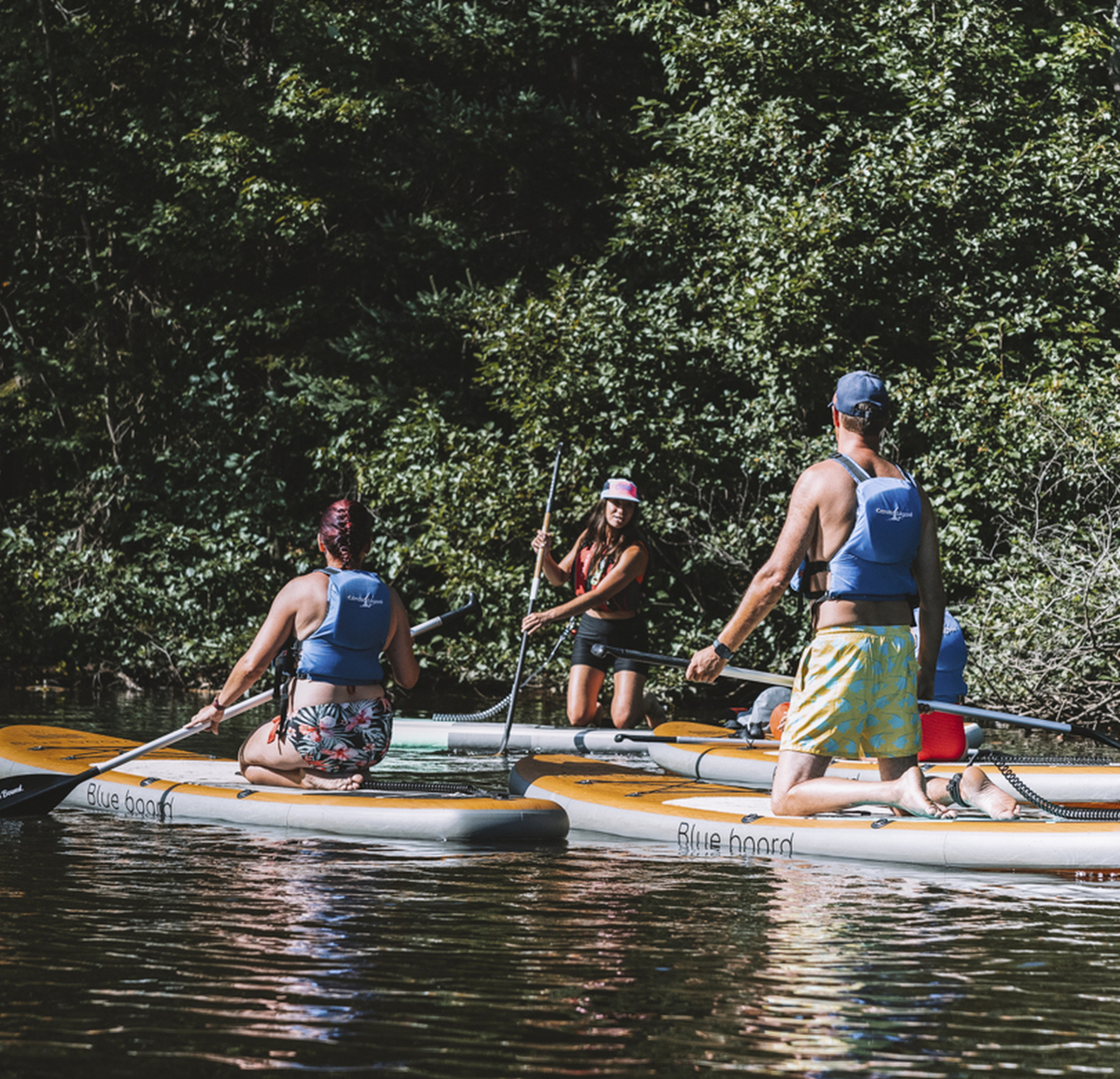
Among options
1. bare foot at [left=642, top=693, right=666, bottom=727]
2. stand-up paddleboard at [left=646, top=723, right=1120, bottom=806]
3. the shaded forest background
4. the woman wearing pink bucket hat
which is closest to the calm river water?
stand-up paddleboard at [left=646, top=723, right=1120, bottom=806]

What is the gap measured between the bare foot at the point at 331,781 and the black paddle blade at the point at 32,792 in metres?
1.05

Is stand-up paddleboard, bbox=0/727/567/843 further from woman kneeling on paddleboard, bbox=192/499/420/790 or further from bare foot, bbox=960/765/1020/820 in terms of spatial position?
bare foot, bbox=960/765/1020/820

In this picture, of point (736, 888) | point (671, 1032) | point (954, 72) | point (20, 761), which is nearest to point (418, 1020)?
point (671, 1032)

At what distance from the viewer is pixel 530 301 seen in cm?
1478

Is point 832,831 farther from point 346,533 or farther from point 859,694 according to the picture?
point 346,533

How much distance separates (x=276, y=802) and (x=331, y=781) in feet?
0.95

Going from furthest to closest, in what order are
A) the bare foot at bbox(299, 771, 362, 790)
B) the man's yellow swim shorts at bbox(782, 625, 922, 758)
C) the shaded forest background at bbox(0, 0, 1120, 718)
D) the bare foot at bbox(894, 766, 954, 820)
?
the shaded forest background at bbox(0, 0, 1120, 718)
the bare foot at bbox(299, 771, 362, 790)
the bare foot at bbox(894, 766, 954, 820)
the man's yellow swim shorts at bbox(782, 625, 922, 758)

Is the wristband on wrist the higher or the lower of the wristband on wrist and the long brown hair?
the lower

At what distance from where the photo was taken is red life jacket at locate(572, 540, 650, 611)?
9.47 metres

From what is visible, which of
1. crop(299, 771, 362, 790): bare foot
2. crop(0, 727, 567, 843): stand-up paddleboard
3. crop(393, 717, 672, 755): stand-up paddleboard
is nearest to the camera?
crop(0, 727, 567, 843): stand-up paddleboard

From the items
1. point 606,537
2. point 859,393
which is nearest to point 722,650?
point 859,393

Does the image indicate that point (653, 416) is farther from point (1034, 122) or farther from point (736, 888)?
point (736, 888)

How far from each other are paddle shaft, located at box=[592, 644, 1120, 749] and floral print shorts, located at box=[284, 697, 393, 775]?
1428mm

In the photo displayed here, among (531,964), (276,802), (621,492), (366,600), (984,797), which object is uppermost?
(621,492)
